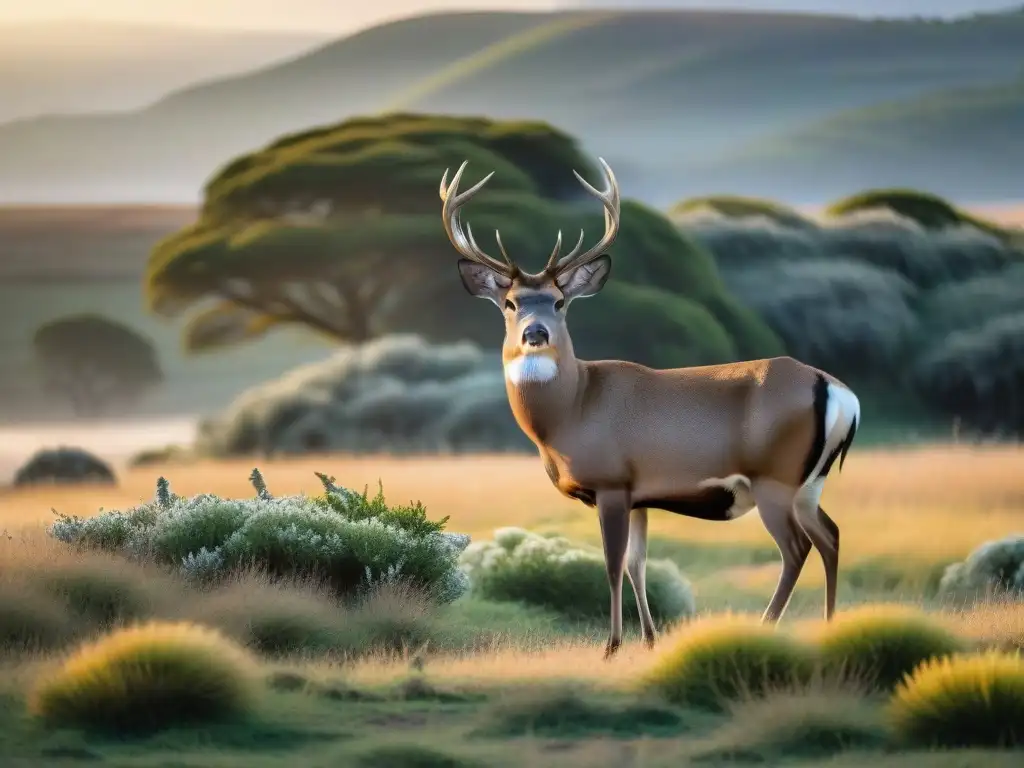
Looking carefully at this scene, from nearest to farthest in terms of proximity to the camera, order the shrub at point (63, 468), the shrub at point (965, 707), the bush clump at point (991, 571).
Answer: the shrub at point (965, 707)
the bush clump at point (991, 571)
the shrub at point (63, 468)

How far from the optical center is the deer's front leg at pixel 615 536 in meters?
11.5

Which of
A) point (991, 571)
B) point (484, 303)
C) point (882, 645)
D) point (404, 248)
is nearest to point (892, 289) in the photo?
point (484, 303)

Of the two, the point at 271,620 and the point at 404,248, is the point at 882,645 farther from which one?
the point at 404,248

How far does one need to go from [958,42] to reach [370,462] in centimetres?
2428

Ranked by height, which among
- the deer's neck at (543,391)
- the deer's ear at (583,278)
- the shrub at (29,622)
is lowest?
the shrub at (29,622)

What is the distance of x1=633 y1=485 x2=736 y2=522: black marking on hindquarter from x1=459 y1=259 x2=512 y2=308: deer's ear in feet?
5.49

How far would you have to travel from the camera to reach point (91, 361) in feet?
142

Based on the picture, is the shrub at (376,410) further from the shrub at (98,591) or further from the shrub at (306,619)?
the shrub at (98,591)

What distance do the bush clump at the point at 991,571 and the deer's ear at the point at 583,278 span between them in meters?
6.61

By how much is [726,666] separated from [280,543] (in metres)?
4.33

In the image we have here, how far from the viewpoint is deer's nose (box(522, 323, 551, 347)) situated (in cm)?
1126

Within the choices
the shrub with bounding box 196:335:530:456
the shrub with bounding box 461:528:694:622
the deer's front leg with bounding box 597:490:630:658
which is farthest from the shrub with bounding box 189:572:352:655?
the shrub with bounding box 196:335:530:456

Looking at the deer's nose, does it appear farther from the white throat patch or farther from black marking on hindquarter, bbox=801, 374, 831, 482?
black marking on hindquarter, bbox=801, 374, 831, 482

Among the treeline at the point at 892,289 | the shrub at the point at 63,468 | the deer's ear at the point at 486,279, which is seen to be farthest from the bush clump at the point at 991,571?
the treeline at the point at 892,289
